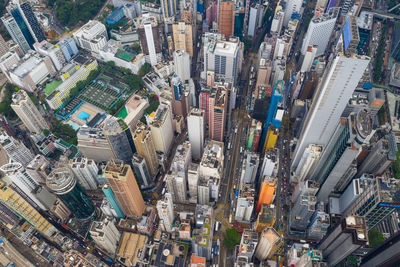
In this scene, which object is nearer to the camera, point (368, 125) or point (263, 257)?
point (368, 125)

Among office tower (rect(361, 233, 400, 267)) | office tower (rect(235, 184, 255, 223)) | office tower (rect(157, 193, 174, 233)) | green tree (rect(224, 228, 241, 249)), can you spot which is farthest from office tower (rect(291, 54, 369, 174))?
office tower (rect(157, 193, 174, 233))

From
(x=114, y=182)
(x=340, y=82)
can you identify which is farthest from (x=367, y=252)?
(x=114, y=182)

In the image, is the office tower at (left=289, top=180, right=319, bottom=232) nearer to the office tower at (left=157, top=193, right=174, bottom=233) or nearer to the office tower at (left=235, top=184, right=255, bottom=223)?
the office tower at (left=235, top=184, right=255, bottom=223)

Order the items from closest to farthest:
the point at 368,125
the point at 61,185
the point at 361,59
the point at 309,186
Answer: the point at 361,59
the point at 368,125
the point at 61,185
the point at 309,186

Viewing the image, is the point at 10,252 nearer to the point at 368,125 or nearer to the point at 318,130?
the point at 318,130

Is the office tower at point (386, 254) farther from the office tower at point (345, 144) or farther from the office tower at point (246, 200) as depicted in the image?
the office tower at point (246, 200)
